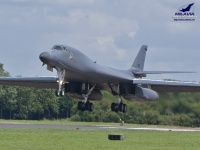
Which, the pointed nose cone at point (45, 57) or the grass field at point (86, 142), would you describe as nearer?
the grass field at point (86, 142)

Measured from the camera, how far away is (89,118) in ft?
203

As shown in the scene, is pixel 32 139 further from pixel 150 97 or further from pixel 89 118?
pixel 89 118

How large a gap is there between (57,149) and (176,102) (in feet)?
55.3

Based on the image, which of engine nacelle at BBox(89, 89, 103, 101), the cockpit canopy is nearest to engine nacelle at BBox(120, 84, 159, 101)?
engine nacelle at BBox(89, 89, 103, 101)

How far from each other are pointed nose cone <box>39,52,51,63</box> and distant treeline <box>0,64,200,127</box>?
23.8ft

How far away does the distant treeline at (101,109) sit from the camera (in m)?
45.5

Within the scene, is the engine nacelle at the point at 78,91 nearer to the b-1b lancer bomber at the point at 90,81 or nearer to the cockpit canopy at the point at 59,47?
the b-1b lancer bomber at the point at 90,81

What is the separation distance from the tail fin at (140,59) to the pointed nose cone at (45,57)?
16.9 metres

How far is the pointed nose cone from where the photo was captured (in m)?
45.0

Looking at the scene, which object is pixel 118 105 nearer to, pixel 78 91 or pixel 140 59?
pixel 78 91

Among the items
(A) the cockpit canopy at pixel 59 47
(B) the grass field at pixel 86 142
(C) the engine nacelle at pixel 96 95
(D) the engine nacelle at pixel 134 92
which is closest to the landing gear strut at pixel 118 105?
(D) the engine nacelle at pixel 134 92

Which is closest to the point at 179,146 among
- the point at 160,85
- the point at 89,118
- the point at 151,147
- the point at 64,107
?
the point at 151,147

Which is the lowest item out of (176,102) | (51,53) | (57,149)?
(57,149)

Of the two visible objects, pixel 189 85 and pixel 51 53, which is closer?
pixel 51 53
